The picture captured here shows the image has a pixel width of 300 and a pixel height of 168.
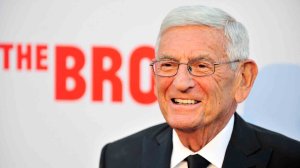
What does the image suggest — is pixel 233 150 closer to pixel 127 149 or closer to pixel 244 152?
pixel 244 152

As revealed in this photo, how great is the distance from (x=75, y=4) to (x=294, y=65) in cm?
101

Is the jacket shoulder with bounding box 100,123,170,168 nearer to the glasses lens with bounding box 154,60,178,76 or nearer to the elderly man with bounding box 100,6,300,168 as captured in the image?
the elderly man with bounding box 100,6,300,168

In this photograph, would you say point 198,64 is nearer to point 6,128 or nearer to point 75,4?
point 75,4

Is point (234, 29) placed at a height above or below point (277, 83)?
above

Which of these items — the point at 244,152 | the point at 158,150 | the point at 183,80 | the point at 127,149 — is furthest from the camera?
the point at 127,149

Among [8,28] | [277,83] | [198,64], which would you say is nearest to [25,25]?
[8,28]

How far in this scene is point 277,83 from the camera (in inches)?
86.0

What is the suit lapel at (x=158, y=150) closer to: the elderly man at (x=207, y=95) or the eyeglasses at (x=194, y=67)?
the elderly man at (x=207, y=95)

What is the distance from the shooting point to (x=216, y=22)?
181 cm

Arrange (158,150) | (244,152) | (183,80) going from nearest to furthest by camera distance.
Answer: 1. (183,80)
2. (244,152)
3. (158,150)

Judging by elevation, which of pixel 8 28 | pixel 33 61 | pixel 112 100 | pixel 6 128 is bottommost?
pixel 6 128

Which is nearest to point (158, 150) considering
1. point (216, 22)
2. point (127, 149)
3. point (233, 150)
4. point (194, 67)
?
point (127, 149)

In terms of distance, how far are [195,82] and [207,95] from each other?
68 mm

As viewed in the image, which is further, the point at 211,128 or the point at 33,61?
the point at 33,61
